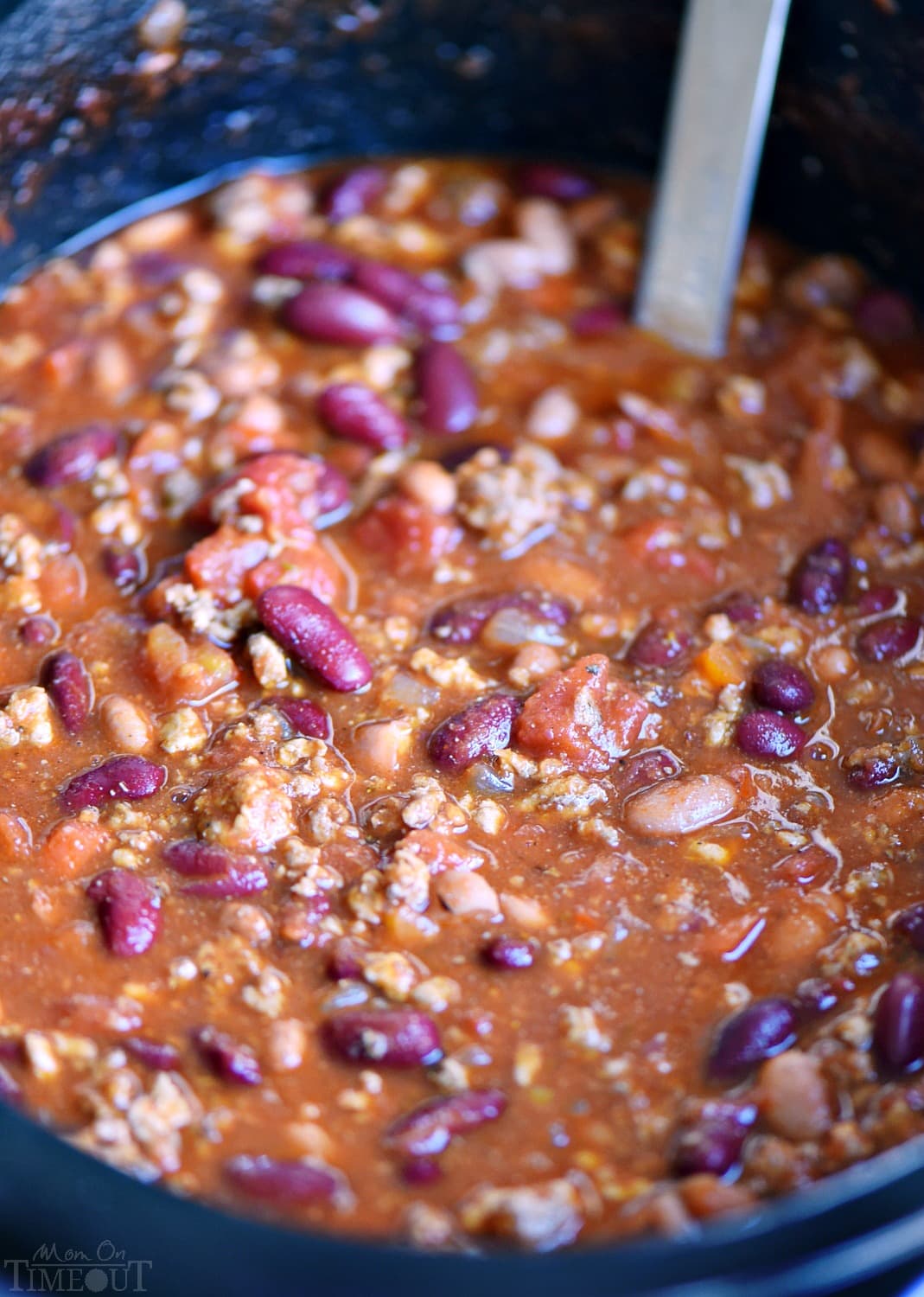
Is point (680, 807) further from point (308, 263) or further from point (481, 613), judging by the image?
point (308, 263)

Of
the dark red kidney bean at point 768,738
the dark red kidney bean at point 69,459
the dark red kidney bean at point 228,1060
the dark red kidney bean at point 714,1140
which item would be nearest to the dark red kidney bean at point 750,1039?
the dark red kidney bean at point 714,1140

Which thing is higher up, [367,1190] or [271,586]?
[271,586]

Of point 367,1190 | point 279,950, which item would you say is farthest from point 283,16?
point 367,1190

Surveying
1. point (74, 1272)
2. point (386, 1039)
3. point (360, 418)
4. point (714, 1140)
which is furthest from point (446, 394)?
point (74, 1272)

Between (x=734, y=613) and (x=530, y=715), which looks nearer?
(x=530, y=715)

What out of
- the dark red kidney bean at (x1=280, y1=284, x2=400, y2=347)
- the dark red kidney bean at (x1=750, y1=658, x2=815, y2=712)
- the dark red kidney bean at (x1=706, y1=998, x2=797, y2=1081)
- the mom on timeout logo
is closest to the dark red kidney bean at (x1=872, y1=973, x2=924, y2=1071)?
the dark red kidney bean at (x1=706, y1=998, x2=797, y2=1081)

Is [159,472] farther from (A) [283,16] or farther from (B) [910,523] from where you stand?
(B) [910,523]

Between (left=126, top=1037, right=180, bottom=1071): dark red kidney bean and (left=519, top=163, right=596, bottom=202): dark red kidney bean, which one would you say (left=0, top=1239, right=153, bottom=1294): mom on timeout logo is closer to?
(left=126, top=1037, right=180, bottom=1071): dark red kidney bean
